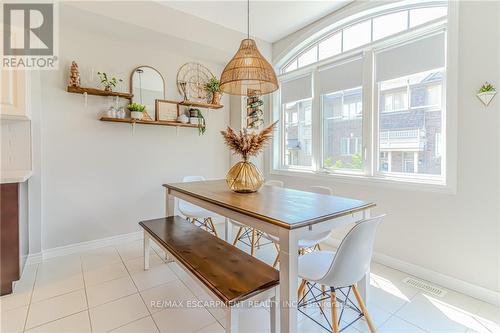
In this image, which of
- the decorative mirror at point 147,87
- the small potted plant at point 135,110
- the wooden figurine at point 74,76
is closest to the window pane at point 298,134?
the decorative mirror at point 147,87

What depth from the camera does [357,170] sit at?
3.04 meters

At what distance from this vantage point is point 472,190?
81.8 inches

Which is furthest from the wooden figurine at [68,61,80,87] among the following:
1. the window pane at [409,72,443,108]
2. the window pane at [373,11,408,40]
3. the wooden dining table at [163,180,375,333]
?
the window pane at [409,72,443,108]

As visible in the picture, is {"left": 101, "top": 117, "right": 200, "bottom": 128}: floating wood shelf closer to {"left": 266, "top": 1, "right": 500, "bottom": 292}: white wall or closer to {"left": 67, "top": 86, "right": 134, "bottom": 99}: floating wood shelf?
{"left": 67, "top": 86, "right": 134, "bottom": 99}: floating wood shelf

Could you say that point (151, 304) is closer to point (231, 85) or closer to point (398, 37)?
point (231, 85)

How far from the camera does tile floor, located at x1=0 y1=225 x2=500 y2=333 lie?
5.69 ft

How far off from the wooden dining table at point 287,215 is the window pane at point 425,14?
2.01 m

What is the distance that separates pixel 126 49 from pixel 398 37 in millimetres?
3208

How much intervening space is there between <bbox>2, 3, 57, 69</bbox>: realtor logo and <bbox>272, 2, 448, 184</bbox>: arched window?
304 centimetres

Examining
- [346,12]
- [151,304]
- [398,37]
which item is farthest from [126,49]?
[398,37]

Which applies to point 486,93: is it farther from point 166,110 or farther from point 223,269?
point 166,110

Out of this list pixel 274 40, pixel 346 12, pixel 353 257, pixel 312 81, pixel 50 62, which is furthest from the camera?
pixel 274 40

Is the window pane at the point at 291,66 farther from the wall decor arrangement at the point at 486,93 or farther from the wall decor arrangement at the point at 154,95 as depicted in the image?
the wall decor arrangement at the point at 486,93

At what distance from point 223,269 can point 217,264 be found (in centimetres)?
9
